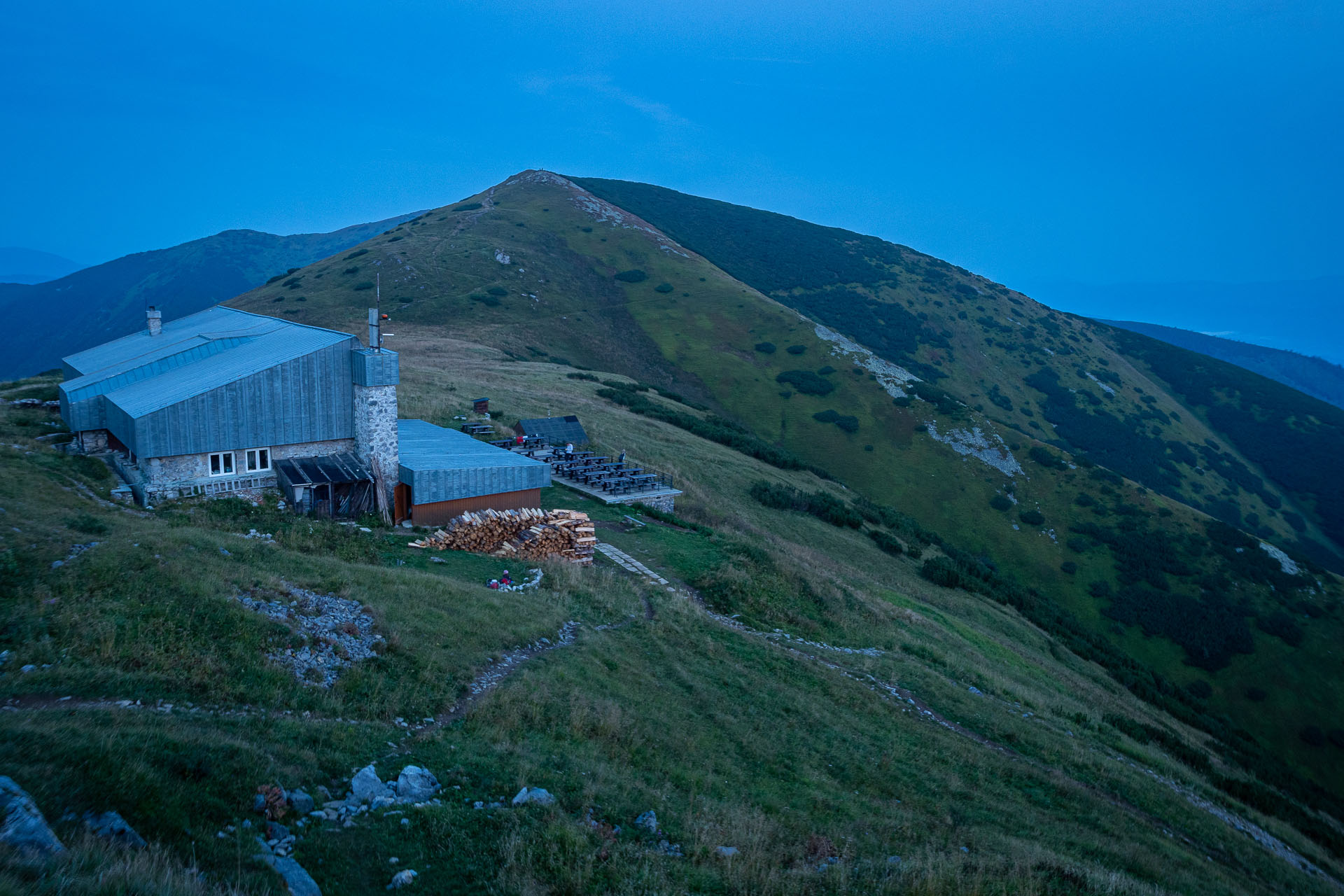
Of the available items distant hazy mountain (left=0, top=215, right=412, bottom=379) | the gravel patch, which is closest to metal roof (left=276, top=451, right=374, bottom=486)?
the gravel patch

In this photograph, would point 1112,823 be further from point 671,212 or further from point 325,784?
point 671,212

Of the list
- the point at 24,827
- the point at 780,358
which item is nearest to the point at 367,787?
the point at 24,827

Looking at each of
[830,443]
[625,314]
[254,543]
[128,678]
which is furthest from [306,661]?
[625,314]

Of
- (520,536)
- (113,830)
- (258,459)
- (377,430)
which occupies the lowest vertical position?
(520,536)

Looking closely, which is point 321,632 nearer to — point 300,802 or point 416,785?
point 416,785

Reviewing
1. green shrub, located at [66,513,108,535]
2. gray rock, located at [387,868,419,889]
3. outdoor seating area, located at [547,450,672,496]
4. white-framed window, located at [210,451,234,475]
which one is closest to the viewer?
gray rock, located at [387,868,419,889]

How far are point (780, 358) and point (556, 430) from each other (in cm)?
5138

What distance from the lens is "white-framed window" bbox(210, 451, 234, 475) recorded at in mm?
20844

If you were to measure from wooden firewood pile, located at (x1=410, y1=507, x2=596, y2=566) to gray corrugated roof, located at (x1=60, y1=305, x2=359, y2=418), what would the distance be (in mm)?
7567

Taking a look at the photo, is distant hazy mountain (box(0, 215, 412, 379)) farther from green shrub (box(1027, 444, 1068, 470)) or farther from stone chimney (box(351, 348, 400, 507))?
green shrub (box(1027, 444, 1068, 470))

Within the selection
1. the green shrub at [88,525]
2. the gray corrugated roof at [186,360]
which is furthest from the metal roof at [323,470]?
the green shrub at [88,525]

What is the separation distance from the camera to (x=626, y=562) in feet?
74.4

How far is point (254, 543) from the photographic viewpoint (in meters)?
15.4

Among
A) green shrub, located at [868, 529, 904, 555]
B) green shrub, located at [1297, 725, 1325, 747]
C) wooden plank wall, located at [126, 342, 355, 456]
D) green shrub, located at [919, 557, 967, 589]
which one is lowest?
green shrub, located at [1297, 725, 1325, 747]
